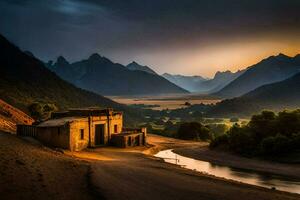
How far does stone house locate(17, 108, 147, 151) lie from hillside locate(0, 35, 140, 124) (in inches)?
2264

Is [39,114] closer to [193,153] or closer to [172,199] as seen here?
[193,153]

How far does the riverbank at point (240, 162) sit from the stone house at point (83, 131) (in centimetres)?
894

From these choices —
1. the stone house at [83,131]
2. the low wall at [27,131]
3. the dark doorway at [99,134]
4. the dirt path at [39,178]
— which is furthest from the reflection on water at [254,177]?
the low wall at [27,131]

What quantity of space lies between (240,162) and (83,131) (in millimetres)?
20931

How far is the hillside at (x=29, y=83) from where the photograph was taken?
4669 inches

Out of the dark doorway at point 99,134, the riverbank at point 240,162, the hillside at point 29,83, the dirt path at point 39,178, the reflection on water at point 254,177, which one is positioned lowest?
the reflection on water at point 254,177

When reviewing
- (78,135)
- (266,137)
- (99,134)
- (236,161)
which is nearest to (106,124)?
(99,134)

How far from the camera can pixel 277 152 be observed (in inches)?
2175

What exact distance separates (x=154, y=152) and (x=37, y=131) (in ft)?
70.3

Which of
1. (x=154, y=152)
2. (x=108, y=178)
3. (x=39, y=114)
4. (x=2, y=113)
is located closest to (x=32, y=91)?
(x=39, y=114)

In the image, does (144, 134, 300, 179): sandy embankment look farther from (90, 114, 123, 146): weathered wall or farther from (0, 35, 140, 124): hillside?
(0, 35, 140, 124): hillside

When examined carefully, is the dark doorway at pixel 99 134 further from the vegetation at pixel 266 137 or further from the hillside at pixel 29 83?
the hillside at pixel 29 83

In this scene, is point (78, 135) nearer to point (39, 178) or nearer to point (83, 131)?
point (83, 131)

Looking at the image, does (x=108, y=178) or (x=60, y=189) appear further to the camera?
(x=108, y=178)
